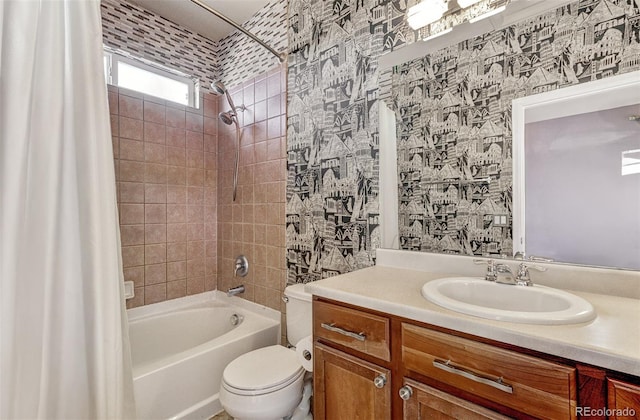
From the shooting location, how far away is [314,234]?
1851 millimetres

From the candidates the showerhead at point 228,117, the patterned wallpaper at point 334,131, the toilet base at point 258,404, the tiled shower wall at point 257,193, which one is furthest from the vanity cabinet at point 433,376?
the showerhead at point 228,117

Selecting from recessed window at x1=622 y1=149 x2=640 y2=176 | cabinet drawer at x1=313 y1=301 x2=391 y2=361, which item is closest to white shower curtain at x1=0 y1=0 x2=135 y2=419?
cabinet drawer at x1=313 y1=301 x2=391 y2=361

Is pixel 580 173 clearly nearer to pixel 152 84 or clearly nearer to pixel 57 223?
pixel 57 223

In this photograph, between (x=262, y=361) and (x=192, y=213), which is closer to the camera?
(x=262, y=361)

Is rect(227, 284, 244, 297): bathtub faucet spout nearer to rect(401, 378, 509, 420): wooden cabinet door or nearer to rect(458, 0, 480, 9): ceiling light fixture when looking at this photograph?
rect(401, 378, 509, 420): wooden cabinet door

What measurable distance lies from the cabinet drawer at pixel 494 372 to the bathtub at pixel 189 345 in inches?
48.8

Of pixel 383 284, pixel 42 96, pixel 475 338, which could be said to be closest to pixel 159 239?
pixel 42 96

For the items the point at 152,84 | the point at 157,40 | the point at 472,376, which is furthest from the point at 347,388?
the point at 157,40

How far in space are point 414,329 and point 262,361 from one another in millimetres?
993

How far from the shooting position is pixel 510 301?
1050mm

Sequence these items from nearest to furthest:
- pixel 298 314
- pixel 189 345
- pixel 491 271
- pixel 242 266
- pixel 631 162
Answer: pixel 631 162 → pixel 491 271 → pixel 298 314 → pixel 189 345 → pixel 242 266

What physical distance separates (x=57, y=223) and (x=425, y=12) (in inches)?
65.5

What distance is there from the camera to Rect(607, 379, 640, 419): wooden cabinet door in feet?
1.94

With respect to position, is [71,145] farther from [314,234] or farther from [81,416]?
[314,234]
